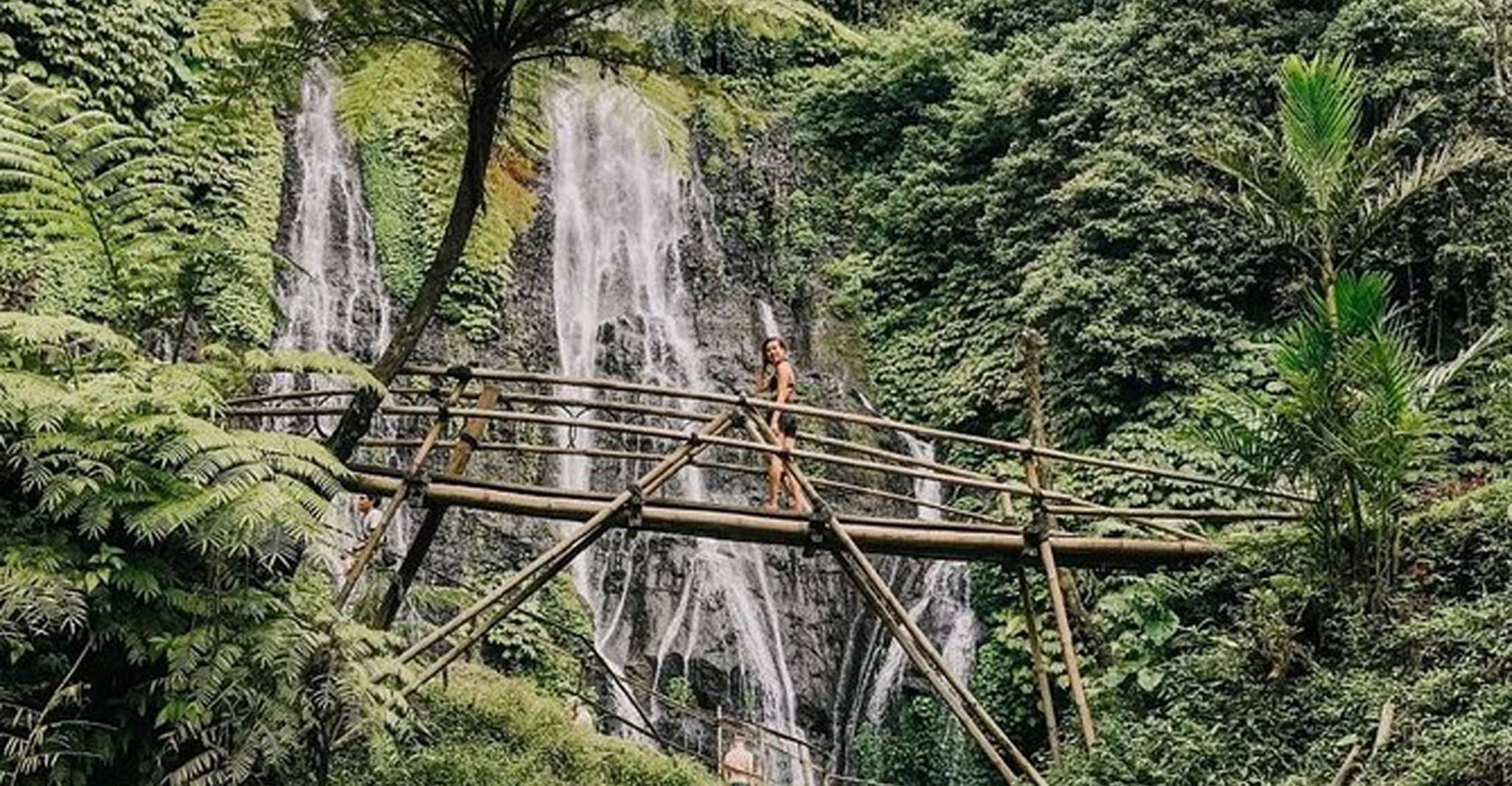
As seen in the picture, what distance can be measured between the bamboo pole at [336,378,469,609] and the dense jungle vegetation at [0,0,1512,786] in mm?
687

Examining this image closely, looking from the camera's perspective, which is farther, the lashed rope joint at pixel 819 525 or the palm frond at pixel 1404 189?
the palm frond at pixel 1404 189

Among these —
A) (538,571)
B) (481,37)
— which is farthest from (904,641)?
(481,37)

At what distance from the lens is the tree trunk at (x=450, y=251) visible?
215 inches

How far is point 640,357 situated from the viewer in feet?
50.8

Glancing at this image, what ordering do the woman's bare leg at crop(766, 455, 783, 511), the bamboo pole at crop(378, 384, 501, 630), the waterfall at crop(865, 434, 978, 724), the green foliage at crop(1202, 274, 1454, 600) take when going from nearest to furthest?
1. the green foliage at crop(1202, 274, 1454, 600)
2. the bamboo pole at crop(378, 384, 501, 630)
3. the woman's bare leg at crop(766, 455, 783, 511)
4. the waterfall at crop(865, 434, 978, 724)

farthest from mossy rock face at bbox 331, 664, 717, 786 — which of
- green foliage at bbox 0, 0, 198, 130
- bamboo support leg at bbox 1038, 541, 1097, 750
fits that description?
green foliage at bbox 0, 0, 198, 130

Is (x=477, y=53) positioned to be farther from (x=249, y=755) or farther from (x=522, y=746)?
(x=522, y=746)

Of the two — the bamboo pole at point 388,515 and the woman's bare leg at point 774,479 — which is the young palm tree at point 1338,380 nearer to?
the woman's bare leg at point 774,479

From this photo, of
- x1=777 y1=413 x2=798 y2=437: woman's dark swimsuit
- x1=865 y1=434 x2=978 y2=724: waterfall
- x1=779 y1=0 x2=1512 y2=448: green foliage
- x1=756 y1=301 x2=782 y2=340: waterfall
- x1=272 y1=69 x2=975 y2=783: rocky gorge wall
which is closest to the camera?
x1=777 y1=413 x2=798 y2=437: woman's dark swimsuit

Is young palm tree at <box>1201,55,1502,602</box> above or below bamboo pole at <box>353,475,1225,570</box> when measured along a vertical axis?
above

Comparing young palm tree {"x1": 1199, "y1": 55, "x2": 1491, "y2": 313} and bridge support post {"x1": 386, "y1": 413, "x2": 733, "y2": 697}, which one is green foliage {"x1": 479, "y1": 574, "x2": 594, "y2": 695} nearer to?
bridge support post {"x1": 386, "y1": 413, "x2": 733, "y2": 697}

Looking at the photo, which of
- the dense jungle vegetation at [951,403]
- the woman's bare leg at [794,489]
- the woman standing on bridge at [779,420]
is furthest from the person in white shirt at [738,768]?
the woman's bare leg at [794,489]

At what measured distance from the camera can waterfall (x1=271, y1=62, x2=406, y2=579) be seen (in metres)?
13.8

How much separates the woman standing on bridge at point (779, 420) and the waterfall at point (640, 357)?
287 cm
